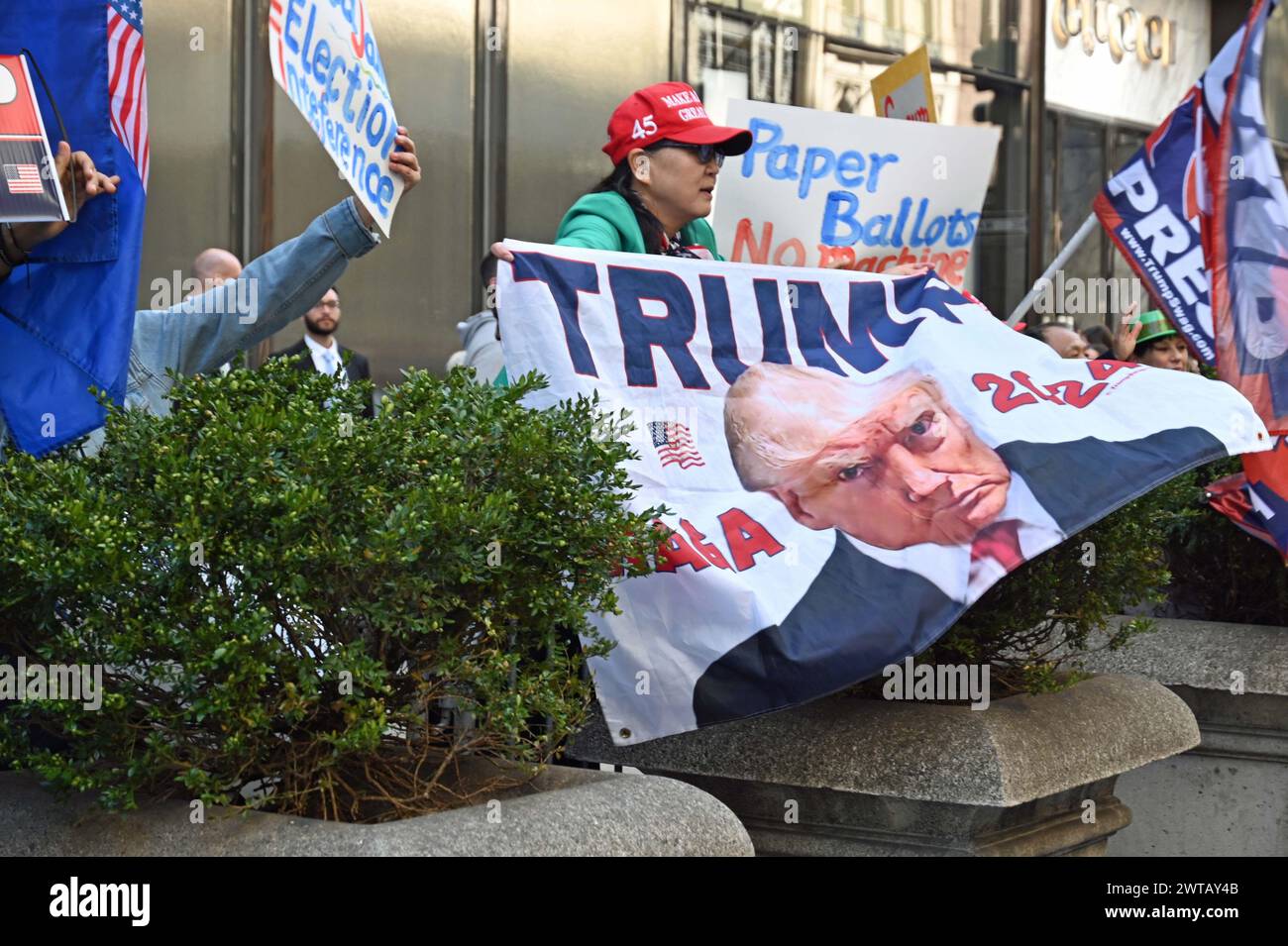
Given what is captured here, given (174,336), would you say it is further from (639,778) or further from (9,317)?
(639,778)

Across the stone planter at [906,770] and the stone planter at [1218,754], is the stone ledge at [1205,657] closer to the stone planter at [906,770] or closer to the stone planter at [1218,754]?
the stone planter at [1218,754]

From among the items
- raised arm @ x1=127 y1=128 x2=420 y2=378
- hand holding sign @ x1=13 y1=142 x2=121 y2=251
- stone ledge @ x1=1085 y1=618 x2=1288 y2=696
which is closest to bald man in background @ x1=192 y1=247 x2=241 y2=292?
raised arm @ x1=127 y1=128 x2=420 y2=378

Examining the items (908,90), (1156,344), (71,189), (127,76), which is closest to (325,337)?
(908,90)

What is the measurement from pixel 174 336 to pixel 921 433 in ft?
6.05

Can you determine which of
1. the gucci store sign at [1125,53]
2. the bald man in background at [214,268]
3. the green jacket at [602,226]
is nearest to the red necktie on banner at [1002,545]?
the green jacket at [602,226]

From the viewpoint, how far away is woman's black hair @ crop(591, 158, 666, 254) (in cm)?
484

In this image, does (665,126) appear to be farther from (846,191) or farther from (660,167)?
(846,191)

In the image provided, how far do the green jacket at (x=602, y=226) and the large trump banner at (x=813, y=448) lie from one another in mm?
184

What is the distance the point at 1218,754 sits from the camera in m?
5.42

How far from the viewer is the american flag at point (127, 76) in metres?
3.65

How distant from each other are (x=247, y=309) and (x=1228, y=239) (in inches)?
137
